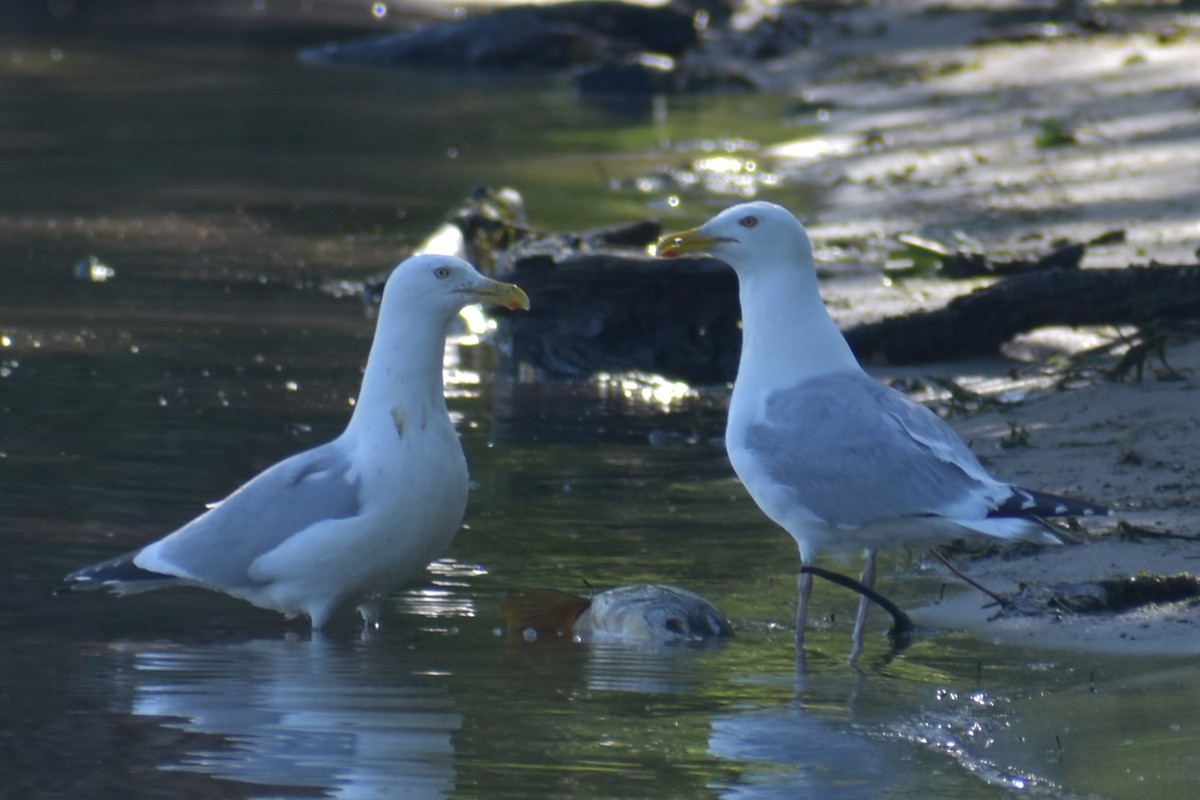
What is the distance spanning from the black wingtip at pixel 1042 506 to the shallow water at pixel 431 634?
1.29 feet

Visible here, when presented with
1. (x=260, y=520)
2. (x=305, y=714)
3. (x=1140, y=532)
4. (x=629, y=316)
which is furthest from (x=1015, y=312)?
(x=305, y=714)

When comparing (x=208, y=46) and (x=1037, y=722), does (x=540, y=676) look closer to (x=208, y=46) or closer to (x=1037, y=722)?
(x=1037, y=722)

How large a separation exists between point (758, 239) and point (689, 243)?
0.23m

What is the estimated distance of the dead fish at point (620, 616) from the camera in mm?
5473

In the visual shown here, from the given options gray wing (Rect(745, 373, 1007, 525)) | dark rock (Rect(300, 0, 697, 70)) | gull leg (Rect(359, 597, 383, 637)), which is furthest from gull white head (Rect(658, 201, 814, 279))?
dark rock (Rect(300, 0, 697, 70))

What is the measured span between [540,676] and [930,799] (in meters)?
1.33

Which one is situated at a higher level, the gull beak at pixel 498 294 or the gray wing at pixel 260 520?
the gull beak at pixel 498 294

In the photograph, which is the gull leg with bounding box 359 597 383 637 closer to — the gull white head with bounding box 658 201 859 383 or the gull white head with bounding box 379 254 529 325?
the gull white head with bounding box 379 254 529 325

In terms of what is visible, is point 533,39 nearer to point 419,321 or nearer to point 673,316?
point 673,316

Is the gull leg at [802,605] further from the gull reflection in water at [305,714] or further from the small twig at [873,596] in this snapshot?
the gull reflection in water at [305,714]

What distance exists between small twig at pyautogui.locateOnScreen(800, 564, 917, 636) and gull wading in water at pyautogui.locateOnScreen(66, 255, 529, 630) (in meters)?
1.02

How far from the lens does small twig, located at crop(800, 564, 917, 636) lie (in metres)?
5.34

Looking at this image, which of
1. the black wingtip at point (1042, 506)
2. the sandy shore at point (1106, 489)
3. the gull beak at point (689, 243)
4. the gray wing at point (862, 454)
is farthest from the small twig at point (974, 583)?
the gull beak at point (689, 243)

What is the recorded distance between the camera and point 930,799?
4.11 m
